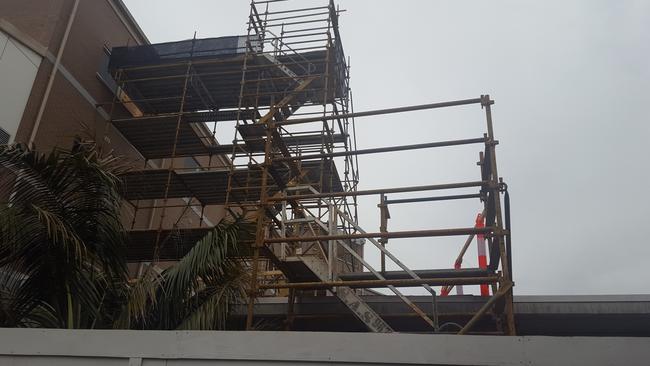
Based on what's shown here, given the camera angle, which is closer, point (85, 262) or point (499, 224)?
point (499, 224)

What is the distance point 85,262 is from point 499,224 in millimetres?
5527

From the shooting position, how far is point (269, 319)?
9281 mm

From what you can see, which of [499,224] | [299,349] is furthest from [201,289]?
[499,224]

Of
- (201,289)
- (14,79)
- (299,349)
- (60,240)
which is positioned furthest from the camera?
(14,79)

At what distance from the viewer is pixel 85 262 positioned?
25.2ft

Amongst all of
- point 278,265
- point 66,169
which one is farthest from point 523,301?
point 66,169

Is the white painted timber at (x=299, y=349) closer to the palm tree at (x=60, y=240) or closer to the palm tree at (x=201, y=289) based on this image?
the palm tree at (x=60, y=240)

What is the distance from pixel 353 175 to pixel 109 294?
33.0 ft

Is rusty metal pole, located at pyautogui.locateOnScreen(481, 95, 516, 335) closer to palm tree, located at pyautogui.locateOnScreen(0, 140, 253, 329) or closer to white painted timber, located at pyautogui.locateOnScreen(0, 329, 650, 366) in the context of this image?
white painted timber, located at pyautogui.locateOnScreen(0, 329, 650, 366)

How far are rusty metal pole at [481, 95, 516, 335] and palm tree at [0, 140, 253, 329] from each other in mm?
3707

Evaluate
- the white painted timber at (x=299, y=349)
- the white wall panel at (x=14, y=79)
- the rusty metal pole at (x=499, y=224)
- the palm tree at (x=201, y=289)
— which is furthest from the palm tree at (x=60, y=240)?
the rusty metal pole at (x=499, y=224)

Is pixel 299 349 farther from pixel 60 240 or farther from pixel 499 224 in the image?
pixel 60 240

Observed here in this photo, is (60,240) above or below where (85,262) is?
above

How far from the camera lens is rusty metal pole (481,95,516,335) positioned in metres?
6.06
